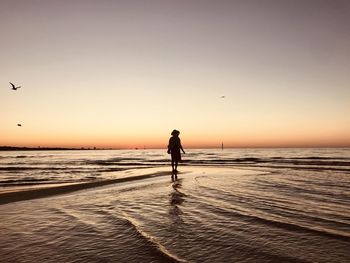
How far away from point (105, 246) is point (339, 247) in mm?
4042

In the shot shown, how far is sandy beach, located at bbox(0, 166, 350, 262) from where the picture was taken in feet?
15.5

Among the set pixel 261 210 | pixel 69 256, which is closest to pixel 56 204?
pixel 69 256

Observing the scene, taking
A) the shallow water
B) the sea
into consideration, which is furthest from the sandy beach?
the shallow water

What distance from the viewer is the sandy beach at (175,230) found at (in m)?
4.71

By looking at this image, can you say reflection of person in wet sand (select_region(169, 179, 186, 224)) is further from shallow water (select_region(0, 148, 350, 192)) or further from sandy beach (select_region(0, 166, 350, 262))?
shallow water (select_region(0, 148, 350, 192))

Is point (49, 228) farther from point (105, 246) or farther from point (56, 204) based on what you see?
point (56, 204)

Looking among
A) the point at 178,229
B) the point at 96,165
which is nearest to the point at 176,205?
the point at 178,229

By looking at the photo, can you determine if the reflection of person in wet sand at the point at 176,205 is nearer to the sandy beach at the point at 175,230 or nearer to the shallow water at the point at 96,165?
the sandy beach at the point at 175,230

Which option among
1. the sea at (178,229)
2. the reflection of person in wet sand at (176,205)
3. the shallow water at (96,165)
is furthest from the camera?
the shallow water at (96,165)

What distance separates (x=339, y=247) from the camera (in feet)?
16.5

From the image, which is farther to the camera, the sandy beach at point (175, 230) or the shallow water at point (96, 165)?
the shallow water at point (96, 165)

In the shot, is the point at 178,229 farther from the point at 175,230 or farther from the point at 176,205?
the point at 176,205

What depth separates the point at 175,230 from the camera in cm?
612

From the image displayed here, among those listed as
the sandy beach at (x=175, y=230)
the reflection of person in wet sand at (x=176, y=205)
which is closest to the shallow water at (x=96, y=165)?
the sandy beach at (x=175, y=230)
